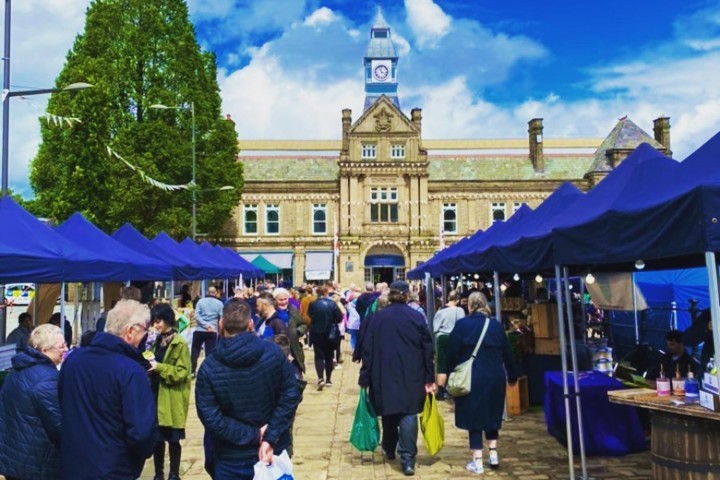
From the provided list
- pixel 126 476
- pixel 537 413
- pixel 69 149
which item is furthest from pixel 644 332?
pixel 69 149

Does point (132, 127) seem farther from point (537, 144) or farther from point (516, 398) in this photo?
point (537, 144)

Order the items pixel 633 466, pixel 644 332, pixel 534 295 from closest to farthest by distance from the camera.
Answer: pixel 633 466 < pixel 644 332 < pixel 534 295

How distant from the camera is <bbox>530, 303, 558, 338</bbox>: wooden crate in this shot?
10055mm

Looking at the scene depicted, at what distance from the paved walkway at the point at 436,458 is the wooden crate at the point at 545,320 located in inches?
51.6

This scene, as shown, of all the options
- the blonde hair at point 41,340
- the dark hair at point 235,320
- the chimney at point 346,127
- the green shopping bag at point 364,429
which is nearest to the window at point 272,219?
the chimney at point 346,127

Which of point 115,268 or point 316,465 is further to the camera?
point 115,268

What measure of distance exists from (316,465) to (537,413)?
431 centimetres

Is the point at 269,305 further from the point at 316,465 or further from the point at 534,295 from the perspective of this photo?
the point at 534,295

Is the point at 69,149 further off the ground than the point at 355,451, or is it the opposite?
the point at 69,149

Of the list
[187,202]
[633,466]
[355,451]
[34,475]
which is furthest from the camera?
[187,202]

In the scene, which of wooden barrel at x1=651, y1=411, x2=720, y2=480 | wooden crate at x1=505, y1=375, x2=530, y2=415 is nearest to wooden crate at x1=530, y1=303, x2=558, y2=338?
wooden crate at x1=505, y1=375, x2=530, y2=415

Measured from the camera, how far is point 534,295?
55.0 ft

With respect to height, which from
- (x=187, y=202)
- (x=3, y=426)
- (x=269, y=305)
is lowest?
(x=3, y=426)

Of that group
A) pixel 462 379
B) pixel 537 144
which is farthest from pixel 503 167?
pixel 462 379
